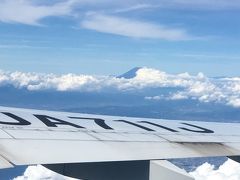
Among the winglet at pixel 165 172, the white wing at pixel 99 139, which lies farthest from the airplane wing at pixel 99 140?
the winglet at pixel 165 172

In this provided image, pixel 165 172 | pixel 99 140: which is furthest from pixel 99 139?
pixel 165 172

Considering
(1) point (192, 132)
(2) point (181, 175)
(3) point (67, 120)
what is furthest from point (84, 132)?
(1) point (192, 132)

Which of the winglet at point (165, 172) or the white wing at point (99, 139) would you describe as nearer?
the white wing at point (99, 139)

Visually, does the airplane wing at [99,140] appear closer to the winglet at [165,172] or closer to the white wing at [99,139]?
the white wing at [99,139]

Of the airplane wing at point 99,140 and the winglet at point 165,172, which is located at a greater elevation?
the airplane wing at point 99,140

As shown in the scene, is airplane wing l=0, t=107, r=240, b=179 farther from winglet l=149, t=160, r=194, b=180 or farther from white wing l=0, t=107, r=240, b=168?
winglet l=149, t=160, r=194, b=180

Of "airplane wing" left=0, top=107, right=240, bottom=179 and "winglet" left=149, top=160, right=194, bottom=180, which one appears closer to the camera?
"airplane wing" left=0, top=107, right=240, bottom=179

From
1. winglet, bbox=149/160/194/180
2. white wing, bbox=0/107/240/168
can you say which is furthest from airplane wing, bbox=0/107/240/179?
winglet, bbox=149/160/194/180

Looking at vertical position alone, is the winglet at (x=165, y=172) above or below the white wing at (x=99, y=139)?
below
